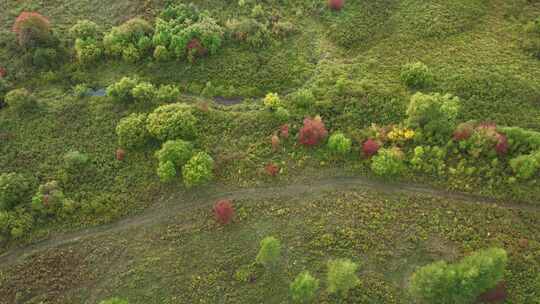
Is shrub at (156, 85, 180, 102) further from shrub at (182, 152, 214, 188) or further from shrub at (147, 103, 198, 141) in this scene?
shrub at (182, 152, 214, 188)

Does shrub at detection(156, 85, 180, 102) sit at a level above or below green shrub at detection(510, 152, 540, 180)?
above

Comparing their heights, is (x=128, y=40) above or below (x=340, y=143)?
above

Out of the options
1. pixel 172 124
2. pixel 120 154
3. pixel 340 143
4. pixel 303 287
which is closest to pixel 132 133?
pixel 120 154

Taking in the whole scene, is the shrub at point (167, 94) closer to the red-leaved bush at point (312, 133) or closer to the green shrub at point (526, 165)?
the red-leaved bush at point (312, 133)

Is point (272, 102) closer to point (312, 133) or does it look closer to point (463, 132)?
point (312, 133)

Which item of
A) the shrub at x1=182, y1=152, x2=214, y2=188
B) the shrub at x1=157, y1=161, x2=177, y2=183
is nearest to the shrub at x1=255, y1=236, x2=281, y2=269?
the shrub at x1=182, y1=152, x2=214, y2=188

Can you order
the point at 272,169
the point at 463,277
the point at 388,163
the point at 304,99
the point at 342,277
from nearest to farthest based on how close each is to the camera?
1. the point at 463,277
2. the point at 342,277
3. the point at 388,163
4. the point at 272,169
5. the point at 304,99

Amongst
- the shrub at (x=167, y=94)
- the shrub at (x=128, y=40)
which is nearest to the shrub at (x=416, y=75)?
the shrub at (x=167, y=94)
